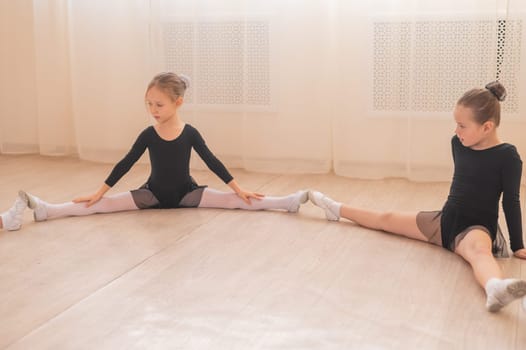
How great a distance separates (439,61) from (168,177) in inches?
46.3

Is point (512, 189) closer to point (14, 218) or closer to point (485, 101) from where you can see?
point (485, 101)

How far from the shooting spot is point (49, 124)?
139 inches

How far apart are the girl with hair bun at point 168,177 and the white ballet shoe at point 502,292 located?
3.02 ft

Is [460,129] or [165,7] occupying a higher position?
[165,7]

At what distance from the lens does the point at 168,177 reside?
2.52 m

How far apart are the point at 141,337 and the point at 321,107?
1.73 m

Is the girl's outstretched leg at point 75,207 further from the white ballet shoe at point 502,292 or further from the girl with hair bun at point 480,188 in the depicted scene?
the white ballet shoe at point 502,292

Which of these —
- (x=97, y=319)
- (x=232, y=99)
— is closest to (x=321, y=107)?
(x=232, y=99)

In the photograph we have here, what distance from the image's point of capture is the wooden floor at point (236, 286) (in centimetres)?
154

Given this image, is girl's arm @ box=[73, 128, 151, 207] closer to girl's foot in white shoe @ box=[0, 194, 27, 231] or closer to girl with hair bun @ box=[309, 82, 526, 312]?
girl's foot in white shoe @ box=[0, 194, 27, 231]

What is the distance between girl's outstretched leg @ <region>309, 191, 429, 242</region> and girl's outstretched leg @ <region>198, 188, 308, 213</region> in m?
0.05

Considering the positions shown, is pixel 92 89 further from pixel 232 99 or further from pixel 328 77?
pixel 328 77

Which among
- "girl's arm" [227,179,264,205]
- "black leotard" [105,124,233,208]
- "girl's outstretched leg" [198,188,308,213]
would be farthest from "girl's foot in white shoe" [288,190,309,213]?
"black leotard" [105,124,233,208]

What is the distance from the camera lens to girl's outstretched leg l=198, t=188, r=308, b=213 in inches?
98.4
